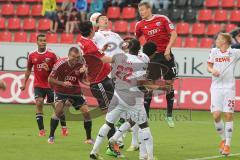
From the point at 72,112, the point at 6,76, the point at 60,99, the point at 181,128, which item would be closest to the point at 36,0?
the point at 6,76

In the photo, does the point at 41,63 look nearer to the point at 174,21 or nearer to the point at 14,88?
the point at 14,88

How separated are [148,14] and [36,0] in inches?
696

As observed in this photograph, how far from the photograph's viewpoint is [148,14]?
620 inches

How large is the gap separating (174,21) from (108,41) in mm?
14986

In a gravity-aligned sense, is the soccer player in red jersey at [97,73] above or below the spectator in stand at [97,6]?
below

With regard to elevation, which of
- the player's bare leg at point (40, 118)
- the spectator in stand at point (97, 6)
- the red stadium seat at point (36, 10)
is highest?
the spectator in stand at point (97, 6)

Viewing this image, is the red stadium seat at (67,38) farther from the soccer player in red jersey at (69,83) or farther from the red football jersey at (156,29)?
the red football jersey at (156,29)

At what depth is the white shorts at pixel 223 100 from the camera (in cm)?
1389

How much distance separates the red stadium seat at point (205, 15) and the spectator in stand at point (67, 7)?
16.8 feet

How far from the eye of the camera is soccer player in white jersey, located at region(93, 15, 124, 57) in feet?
49.9

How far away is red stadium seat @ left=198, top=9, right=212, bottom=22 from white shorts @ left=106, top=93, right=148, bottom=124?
17406 mm

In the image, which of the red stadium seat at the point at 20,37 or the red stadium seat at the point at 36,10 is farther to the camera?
the red stadium seat at the point at 36,10

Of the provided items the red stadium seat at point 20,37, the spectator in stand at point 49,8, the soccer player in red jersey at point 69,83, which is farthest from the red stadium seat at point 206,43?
the soccer player in red jersey at point 69,83

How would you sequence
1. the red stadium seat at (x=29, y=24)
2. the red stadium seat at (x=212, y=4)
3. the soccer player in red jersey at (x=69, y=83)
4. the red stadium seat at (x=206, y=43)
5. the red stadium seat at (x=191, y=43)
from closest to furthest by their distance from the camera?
the soccer player in red jersey at (x=69, y=83), the red stadium seat at (x=206, y=43), the red stadium seat at (x=191, y=43), the red stadium seat at (x=212, y=4), the red stadium seat at (x=29, y=24)
